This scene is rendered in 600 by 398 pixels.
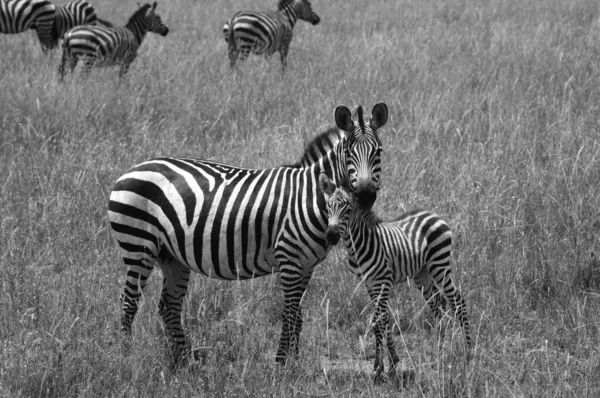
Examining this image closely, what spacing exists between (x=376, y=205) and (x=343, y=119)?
2.10 m

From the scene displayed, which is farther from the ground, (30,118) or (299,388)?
(30,118)

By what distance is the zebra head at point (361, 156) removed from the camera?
448cm

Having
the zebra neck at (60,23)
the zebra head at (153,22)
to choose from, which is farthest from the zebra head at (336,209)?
the zebra neck at (60,23)

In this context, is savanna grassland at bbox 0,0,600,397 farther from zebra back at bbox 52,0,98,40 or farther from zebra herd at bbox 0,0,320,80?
zebra back at bbox 52,0,98,40

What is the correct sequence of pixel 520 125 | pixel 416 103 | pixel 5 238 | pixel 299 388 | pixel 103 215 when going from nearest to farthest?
pixel 299 388, pixel 5 238, pixel 103 215, pixel 520 125, pixel 416 103

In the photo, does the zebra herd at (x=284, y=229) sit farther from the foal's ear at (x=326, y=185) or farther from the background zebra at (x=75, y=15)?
the background zebra at (x=75, y=15)

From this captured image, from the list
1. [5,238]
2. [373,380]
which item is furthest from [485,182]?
[5,238]

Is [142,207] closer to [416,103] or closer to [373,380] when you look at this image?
[373,380]

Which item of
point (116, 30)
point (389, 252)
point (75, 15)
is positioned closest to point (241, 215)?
point (389, 252)

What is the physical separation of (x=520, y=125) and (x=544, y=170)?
1.17 meters

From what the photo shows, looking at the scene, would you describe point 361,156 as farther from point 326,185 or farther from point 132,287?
point 132,287

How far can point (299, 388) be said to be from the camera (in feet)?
14.6

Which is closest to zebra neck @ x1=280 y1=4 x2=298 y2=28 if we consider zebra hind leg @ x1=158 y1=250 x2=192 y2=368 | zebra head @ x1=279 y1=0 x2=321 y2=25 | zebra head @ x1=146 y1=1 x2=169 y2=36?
zebra head @ x1=279 y1=0 x2=321 y2=25

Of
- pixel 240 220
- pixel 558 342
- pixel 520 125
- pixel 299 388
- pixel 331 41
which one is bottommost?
pixel 299 388
